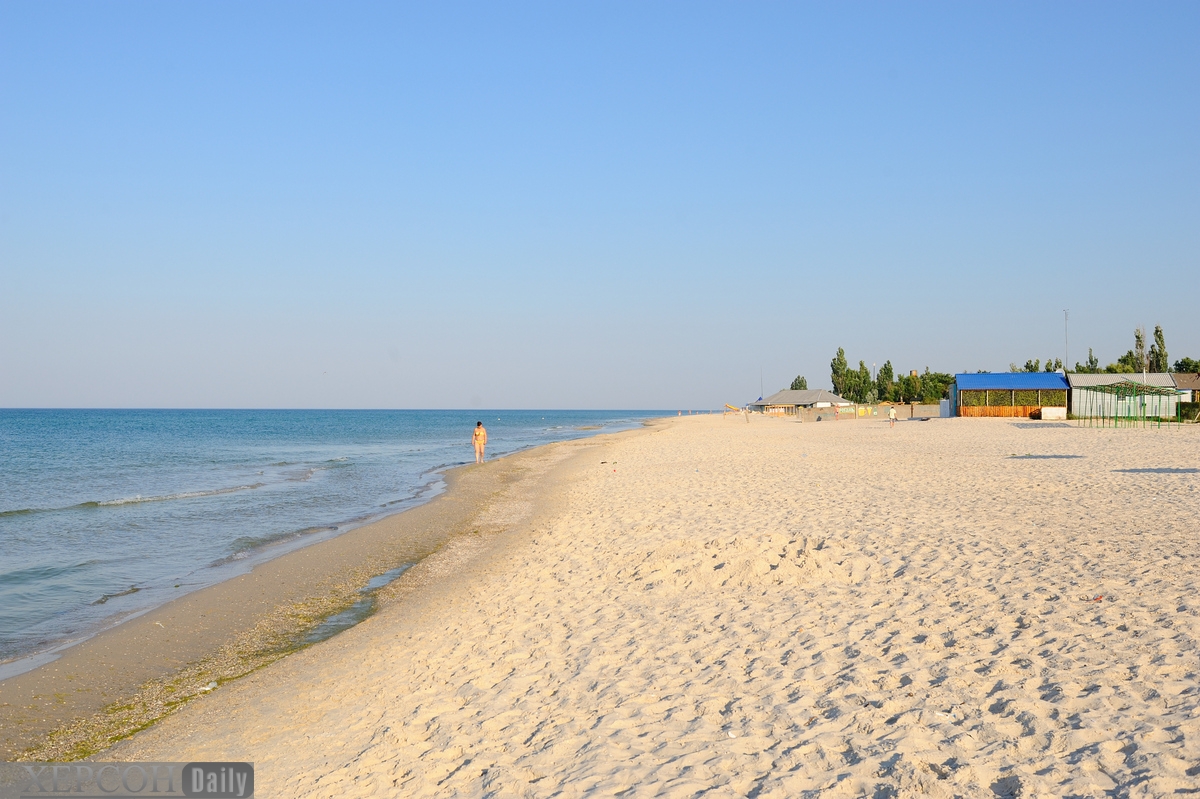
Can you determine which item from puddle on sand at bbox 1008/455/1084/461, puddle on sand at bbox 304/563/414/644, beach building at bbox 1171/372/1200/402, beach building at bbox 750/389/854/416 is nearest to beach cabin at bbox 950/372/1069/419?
beach building at bbox 1171/372/1200/402

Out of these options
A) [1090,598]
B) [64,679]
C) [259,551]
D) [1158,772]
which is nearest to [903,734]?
[1158,772]

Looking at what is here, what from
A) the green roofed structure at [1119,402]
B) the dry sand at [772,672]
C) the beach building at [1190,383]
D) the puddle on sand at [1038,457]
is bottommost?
the dry sand at [772,672]

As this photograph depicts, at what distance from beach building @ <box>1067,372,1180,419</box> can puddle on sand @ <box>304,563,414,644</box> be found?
38744 mm

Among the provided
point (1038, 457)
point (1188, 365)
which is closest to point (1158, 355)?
point (1188, 365)

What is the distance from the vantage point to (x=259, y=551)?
536 inches

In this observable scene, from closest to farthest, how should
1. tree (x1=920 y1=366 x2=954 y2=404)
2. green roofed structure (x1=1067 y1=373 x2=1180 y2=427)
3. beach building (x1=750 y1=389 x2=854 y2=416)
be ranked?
green roofed structure (x1=1067 y1=373 x2=1180 y2=427)
beach building (x1=750 y1=389 x2=854 y2=416)
tree (x1=920 y1=366 x2=954 y2=404)

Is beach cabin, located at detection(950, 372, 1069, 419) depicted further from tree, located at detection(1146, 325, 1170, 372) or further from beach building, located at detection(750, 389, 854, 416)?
tree, located at detection(1146, 325, 1170, 372)

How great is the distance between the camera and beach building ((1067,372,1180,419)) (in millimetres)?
38938

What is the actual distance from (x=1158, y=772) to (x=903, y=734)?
120cm

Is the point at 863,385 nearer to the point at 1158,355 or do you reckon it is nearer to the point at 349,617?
the point at 1158,355

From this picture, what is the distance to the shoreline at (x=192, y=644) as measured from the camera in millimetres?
6227

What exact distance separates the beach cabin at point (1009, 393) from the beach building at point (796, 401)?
21.0m

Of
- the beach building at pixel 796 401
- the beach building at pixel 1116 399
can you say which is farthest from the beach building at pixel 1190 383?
the beach building at pixel 796 401

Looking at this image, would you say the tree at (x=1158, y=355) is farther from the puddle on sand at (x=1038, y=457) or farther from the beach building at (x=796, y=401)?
the puddle on sand at (x=1038, y=457)
